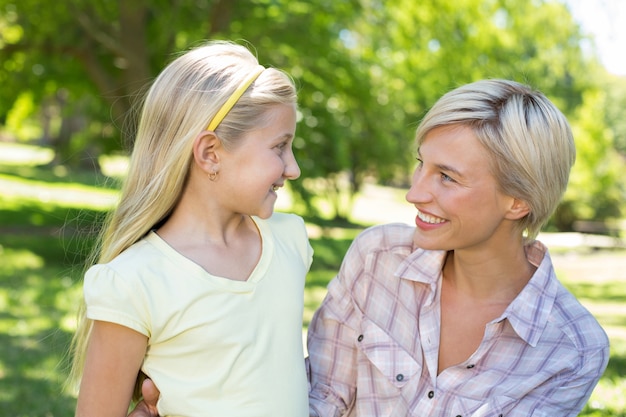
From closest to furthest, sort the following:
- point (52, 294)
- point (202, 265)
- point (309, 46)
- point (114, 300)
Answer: point (114, 300) → point (202, 265) → point (52, 294) → point (309, 46)

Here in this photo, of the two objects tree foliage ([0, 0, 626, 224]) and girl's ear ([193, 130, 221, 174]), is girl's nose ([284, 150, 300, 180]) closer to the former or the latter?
girl's ear ([193, 130, 221, 174])

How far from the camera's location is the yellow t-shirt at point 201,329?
2.23m

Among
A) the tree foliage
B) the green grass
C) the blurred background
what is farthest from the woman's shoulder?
the tree foliage

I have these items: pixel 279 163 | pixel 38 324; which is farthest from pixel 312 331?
pixel 38 324

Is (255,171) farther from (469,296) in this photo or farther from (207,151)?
(469,296)

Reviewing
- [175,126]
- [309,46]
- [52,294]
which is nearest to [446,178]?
[175,126]

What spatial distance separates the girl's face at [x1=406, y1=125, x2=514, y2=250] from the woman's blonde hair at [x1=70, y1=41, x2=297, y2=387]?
55 centimetres

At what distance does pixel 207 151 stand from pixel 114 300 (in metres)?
0.54

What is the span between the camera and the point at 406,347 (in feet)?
9.25

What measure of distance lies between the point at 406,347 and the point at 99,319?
3.62 ft

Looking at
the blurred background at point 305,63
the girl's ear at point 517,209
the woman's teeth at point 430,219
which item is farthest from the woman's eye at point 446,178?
the blurred background at point 305,63

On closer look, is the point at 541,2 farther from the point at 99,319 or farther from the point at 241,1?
the point at 99,319

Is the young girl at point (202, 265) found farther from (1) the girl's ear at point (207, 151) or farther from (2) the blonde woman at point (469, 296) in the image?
(2) the blonde woman at point (469, 296)

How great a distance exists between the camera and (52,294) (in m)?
9.63
